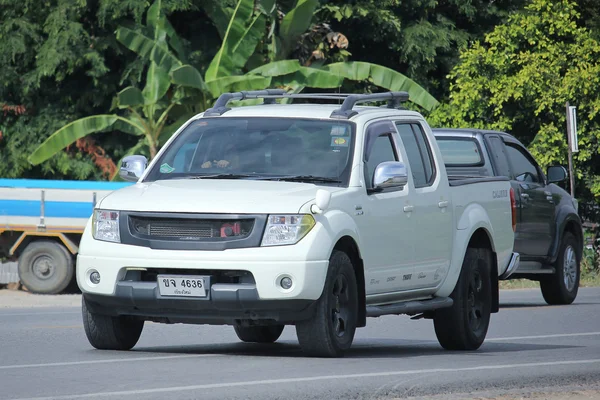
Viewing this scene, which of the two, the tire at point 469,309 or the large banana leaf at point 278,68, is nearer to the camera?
the tire at point 469,309

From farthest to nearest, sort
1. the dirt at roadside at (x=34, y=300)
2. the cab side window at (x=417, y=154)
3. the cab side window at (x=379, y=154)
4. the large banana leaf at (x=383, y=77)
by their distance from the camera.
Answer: the large banana leaf at (x=383, y=77) → the dirt at roadside at (x=34, y=300) → the cab side window at (x=417, y=154) → the cab side window at (x=379, y=154)

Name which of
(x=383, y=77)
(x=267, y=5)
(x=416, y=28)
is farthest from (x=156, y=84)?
(x=416, y=28)

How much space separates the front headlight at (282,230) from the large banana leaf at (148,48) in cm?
1709

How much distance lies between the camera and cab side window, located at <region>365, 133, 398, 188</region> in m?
10.7

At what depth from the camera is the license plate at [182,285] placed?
9.46 metres

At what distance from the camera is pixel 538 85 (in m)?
27.7

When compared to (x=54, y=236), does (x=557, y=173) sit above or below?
above

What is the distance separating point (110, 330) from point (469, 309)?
10.8 ft

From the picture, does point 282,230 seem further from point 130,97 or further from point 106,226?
point 130,97

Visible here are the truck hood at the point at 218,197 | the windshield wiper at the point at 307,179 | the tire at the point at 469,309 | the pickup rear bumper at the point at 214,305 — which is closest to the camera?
the pickup rear bumper at the point at 214,305

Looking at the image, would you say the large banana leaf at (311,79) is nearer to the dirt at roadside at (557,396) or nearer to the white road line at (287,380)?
the white road line at (287,380)

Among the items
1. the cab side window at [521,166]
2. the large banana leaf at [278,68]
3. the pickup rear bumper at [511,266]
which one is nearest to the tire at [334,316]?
the pickup rear bumper at [511,266]

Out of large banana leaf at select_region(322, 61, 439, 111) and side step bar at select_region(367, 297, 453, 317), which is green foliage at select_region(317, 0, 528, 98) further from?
side step bar at select_region(367, 297, 453, 317)

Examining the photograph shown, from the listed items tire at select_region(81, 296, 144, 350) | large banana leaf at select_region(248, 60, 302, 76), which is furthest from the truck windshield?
large banana leaf at select_region(248, 60, 302, 76)
